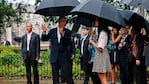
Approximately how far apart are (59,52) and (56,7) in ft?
3.81

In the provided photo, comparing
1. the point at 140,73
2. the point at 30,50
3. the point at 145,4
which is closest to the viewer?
the point at 145,4

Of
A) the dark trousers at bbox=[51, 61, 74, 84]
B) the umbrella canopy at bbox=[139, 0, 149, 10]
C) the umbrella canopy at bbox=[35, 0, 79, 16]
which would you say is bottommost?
the dark trousers at bbox=[51, 61, 74, 84]

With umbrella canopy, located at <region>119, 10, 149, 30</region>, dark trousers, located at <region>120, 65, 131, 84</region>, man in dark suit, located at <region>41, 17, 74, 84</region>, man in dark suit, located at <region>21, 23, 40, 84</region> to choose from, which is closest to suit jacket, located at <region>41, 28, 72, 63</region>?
man in dark suit, located at <region>41, 17, 74, 84</region>

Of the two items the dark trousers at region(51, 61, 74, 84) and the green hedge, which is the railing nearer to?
the green hedge

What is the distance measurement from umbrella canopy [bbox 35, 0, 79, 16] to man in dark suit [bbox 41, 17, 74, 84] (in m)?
0.34

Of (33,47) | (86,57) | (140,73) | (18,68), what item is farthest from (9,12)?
(140,73)

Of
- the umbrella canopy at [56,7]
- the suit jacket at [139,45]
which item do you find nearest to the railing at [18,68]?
the umbrella canopy at [56,7]

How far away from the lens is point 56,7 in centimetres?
1206

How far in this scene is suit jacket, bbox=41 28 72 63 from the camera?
455 inches

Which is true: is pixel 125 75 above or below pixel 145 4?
below

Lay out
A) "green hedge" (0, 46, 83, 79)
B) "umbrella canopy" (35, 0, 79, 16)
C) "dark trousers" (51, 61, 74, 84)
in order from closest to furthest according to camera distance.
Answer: "dark trousers" (51, 61, 74, 84), "umbrella canopy" (35, 0, 79, 16), "green hedge" (0, 46, 83, 79)

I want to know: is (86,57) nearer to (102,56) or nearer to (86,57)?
(86,57)

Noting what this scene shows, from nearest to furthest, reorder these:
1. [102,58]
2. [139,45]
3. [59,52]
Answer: [102,58] → [59,52] → [139,45]

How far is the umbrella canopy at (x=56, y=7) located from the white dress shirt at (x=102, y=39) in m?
1.35
